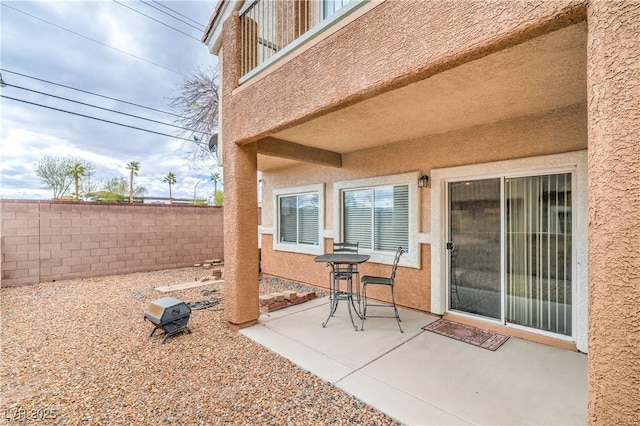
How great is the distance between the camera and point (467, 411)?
252 centimetres

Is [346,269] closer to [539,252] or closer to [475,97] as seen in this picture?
[539,252]

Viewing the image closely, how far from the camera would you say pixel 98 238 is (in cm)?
855

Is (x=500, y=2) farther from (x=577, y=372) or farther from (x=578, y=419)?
(x=577, y=372)

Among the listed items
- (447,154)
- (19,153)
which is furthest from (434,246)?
(19,153)

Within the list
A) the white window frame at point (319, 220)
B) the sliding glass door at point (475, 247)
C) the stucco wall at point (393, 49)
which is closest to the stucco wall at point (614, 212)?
the stucco wall at point (393, 49)

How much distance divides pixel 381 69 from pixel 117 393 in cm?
417

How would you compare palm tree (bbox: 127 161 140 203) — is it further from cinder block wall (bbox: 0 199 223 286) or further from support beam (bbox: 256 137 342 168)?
support beam (bbox: 256 137 342 168)

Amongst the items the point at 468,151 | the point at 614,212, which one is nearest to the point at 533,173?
the point at 468,151

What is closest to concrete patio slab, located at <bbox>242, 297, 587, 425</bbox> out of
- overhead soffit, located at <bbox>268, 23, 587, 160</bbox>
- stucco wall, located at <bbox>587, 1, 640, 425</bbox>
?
stucco wall, located at <bbox>587, 1, 640, 425</bbox>

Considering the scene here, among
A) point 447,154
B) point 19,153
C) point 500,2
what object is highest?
point 19,153

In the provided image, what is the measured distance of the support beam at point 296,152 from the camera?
4.95 metres

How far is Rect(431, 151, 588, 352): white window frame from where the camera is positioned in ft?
11.6

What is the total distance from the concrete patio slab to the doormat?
0.11 m

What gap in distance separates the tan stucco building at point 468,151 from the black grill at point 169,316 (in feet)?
2.27
